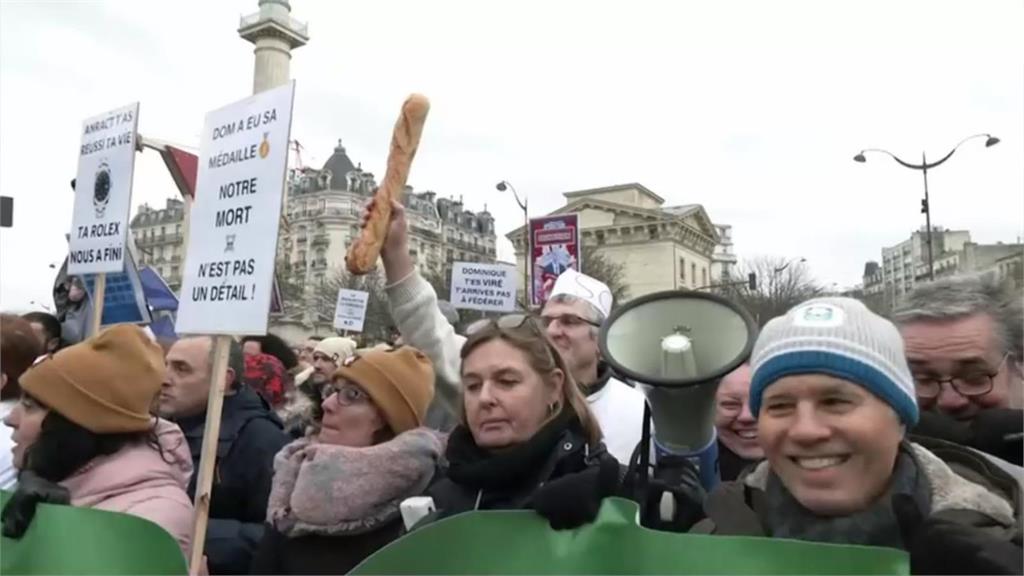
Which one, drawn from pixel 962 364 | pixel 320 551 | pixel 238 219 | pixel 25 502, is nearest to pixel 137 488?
pixel 25 502

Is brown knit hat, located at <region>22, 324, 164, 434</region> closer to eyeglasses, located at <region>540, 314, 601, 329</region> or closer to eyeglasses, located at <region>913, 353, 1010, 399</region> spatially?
eyeglasses, located at <region>540, 314, 601, 329</region>

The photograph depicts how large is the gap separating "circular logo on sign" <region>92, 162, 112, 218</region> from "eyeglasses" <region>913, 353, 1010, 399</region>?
4235 mm

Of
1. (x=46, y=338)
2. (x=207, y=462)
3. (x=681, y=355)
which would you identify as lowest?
(x=207, y=462)

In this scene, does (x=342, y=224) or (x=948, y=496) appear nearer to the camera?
(x=948, y=496)

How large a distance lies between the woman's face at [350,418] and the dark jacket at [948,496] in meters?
1.45

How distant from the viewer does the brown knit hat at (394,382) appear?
114 inches

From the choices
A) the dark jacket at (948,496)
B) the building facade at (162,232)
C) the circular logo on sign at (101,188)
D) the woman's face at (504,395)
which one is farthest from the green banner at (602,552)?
the building facade at (162,232)

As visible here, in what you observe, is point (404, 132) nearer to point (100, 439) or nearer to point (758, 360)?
point (100, 439)

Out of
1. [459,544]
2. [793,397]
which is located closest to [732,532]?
[793,397]

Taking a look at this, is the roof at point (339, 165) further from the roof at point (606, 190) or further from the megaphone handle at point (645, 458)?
the megaphone handle at point (645, 458)

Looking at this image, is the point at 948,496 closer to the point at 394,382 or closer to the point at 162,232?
the point at 394,382

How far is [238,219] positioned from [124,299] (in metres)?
2.98

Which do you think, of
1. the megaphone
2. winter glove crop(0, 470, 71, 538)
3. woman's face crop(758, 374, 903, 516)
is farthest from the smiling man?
winter glove crop(0, 470, 71, 538)

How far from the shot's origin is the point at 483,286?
976 centimetres
